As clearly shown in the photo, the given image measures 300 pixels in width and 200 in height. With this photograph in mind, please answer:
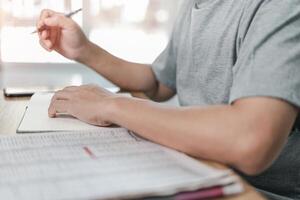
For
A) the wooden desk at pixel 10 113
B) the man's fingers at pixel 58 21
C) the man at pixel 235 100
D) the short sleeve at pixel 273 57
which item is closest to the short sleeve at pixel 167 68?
the man at pixel 235 100

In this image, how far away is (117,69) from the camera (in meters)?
1.26

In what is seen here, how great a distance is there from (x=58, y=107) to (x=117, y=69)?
0.39 metres

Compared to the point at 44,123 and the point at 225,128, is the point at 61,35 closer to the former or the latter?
the point at 44,123

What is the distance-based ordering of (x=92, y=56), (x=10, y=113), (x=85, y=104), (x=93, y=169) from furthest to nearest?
(x=92, y=56)
(x=10, y=113)
(x=85, y=104)
(x=93, y=169)

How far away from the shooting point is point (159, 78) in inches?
51.2

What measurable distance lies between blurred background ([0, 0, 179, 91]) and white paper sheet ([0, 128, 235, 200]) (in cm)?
133

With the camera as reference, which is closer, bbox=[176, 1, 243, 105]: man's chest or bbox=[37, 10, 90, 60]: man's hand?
bbox=[176, 1, 243, 105]: man's chest

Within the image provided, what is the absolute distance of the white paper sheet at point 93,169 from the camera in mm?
518

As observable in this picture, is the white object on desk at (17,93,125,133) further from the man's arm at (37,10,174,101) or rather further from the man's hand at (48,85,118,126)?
the man's arm at (37,10,174,101)

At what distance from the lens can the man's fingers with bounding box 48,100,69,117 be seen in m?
0.88

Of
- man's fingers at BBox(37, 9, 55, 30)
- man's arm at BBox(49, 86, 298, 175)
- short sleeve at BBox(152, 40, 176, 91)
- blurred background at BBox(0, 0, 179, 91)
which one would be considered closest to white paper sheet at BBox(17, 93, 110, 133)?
man's arm at BBox(49, 86, 298, 175)

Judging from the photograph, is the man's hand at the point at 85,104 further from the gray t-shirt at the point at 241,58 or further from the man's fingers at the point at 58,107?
the gray t-shirt at the point at 241,58

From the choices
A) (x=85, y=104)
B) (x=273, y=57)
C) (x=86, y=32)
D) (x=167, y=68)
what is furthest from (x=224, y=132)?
(x=86, y=32)

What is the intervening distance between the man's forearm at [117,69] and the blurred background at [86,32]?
762 millimetres
